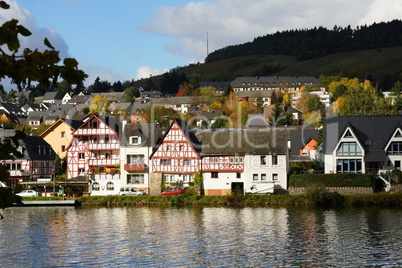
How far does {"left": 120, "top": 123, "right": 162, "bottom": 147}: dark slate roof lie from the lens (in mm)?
77750

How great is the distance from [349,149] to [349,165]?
1706 millimetres

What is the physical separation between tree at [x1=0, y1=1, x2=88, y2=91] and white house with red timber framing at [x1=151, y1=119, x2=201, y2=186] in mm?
63881

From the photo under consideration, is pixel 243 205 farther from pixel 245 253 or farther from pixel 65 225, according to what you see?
pixel 245 253

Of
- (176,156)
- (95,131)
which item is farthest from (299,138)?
(95,131)

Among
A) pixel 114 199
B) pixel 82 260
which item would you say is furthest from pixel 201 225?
pixel 114 199

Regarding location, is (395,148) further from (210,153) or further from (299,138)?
(299,138)

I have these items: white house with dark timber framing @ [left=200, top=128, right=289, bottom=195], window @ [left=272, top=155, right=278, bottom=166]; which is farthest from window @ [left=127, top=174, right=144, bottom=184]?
window @ [left=272, top=155, right=278, bottom=166]

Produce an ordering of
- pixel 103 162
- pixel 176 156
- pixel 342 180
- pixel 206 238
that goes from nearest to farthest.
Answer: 1. pixel 206 238
2. pixel 342 180
3. pixel 176 156
4. pixel 103 162

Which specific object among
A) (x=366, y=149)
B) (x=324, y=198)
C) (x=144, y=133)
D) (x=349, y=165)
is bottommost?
(x=324, y=198)

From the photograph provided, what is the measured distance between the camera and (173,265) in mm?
34594

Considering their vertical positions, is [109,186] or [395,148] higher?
[395,148]

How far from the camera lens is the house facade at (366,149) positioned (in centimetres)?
7344

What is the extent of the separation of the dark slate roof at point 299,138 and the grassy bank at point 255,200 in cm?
3007

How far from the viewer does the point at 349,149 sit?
243 ft
